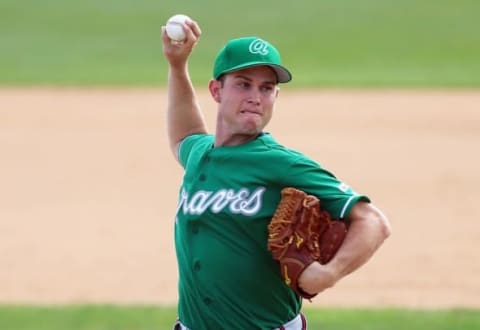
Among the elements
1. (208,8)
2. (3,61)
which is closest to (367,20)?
(208,8)

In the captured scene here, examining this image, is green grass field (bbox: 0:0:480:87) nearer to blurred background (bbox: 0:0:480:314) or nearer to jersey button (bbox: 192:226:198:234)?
blurred background (bbox: 0:0:480:314)

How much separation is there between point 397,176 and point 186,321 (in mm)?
10587

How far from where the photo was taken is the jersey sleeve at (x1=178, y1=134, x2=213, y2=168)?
17.6ft

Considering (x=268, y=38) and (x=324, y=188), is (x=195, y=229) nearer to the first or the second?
(x=324, y=188)

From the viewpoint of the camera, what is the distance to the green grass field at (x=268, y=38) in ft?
78.3

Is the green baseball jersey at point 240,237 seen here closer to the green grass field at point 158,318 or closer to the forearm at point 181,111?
the forearm at point 181,111

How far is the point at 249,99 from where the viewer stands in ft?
15.8

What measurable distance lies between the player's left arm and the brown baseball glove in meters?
0.03

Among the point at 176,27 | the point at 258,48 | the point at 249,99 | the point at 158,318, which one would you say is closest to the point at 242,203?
→ the point at 249,99

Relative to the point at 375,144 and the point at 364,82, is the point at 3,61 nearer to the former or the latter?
the point at 364,82

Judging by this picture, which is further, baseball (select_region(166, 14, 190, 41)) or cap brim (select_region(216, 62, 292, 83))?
baseball (select_region(166, 14, 190, 41))

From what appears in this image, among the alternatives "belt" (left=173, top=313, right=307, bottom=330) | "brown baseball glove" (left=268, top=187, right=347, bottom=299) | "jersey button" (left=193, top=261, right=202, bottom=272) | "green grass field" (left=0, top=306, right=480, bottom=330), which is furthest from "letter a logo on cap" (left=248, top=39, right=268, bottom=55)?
"green grass field" (left=0, top=306, right=480, bottom=330)

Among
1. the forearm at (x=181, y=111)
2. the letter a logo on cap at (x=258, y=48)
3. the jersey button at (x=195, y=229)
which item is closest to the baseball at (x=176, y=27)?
the forearm at (x=181, y=111)

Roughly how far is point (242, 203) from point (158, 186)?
1023cm
